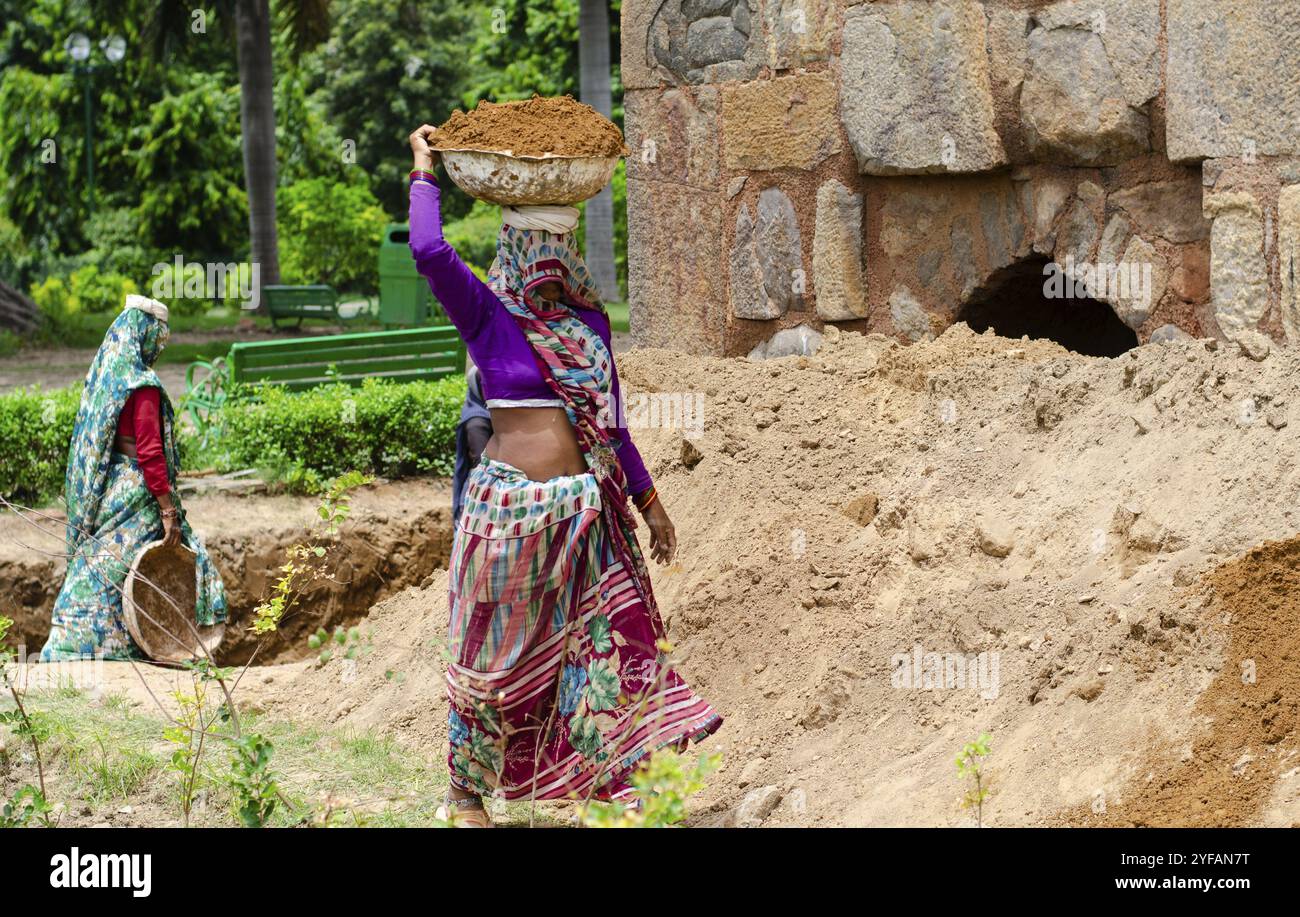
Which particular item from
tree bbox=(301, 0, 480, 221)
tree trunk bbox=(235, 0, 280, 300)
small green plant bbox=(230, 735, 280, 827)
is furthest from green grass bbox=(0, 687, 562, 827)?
tree bbox=(301, 0, 480, 221)

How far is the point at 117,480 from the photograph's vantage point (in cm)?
649

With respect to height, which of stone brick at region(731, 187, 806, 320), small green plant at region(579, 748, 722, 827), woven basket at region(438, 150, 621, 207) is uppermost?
woven basket at region(438, 150, 621, 207)

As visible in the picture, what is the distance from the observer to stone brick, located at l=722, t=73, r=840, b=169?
5828 millimetres

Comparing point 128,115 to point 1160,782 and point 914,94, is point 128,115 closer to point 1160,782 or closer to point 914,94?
point 914,94

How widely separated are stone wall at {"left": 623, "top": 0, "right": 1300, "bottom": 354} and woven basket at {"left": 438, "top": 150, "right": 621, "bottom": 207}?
74.9 inches

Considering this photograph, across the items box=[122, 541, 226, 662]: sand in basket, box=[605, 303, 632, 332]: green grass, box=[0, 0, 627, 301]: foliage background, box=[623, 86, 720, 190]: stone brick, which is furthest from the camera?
box=[0, 0, 627, 301]: foliage background

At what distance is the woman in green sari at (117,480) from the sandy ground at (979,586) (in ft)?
3.03

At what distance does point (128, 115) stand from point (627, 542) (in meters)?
21.1

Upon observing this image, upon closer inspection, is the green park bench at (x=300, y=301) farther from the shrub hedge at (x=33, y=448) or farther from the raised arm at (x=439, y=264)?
the raised arm at (x=439, y=264)

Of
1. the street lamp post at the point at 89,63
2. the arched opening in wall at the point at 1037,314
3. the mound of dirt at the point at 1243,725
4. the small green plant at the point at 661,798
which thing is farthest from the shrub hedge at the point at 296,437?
the street lamp post at the point at 89,63

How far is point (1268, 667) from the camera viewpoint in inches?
140

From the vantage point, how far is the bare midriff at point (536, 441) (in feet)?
13.3

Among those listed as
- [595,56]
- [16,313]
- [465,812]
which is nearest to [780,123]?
[465,812]

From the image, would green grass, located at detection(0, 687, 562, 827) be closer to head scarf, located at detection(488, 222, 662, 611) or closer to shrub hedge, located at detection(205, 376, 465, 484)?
head scarf, located at detection(488, 222, 662, 611)
